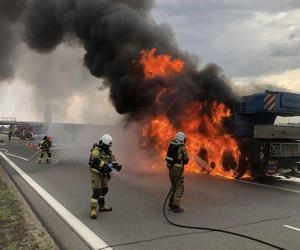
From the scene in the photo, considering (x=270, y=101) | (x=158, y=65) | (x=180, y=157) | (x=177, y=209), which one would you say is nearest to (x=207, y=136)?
(x=270, y=101)

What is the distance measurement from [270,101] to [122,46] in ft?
22.0

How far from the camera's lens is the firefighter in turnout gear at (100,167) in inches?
292

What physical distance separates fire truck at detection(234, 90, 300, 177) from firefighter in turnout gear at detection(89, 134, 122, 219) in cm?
542

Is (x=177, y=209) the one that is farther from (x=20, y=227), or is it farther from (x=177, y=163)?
(x=20, y=227)

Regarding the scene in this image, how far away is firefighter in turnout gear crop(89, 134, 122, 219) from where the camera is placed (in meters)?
7.42

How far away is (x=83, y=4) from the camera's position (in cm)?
1731

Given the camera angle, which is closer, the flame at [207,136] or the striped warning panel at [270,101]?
the striped warning panel at [270,101]

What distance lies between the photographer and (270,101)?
1208cm

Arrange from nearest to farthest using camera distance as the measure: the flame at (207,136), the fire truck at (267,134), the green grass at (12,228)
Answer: the green grass at (12,228), the fire truck at (267,134), the flame at (207,136)

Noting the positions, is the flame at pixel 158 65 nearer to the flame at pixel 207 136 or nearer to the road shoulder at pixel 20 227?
the flame at pixel 207 136

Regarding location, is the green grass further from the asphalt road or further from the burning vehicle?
the burning vehicle

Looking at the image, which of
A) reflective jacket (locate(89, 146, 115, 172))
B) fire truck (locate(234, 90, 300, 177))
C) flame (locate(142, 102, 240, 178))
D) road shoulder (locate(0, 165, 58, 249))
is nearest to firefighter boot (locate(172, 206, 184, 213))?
reflective jacket (locate(89, 146, 115, 172))

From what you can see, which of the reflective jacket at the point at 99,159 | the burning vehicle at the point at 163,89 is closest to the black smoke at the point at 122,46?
the burning vehicle at the point at 163,89

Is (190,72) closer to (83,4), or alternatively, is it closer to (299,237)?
(83,4)
